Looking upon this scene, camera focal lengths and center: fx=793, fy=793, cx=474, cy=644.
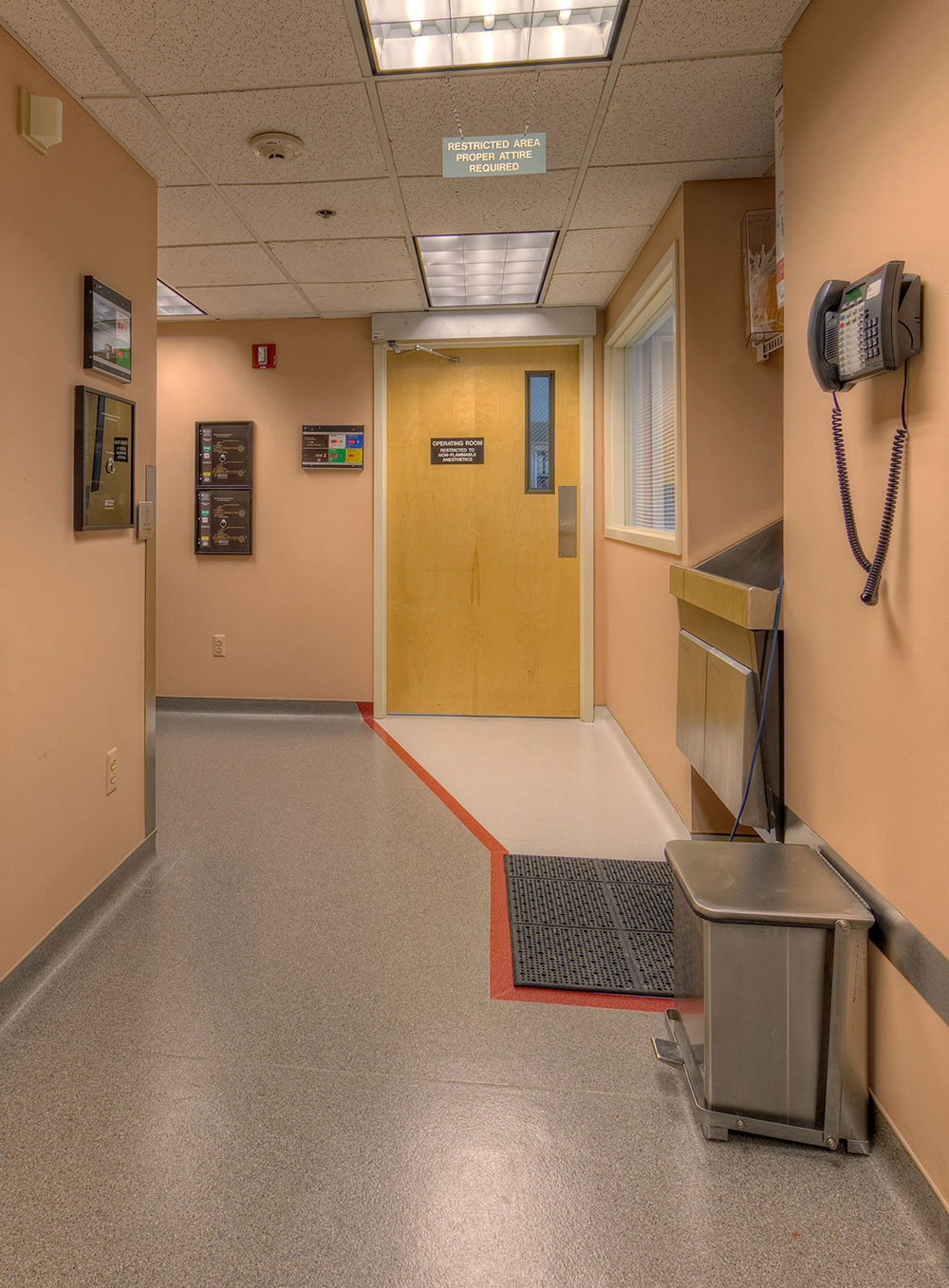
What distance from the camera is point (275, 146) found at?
8.93ft

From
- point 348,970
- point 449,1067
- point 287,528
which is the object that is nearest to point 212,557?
point 287,528

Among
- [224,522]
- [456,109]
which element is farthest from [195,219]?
[224,522]

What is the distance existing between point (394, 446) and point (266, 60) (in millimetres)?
2935

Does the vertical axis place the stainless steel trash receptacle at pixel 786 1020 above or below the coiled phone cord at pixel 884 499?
below

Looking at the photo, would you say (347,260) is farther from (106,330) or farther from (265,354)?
(106,330)

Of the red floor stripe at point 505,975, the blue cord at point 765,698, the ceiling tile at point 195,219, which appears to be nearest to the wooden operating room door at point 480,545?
the ceiling tile at point 195,219

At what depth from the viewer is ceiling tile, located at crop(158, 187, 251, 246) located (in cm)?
315

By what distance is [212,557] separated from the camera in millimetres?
5254

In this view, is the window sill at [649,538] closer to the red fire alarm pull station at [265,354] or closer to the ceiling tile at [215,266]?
the ceiling tile at [215,266]

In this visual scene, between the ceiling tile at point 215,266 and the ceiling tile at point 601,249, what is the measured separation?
1480 millimetres

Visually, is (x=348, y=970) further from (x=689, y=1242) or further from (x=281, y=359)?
(x=281, y=359)

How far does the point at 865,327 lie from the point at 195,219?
2.94 metres

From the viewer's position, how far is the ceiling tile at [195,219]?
10.3 ft

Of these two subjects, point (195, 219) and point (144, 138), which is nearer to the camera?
point (144, 138)
